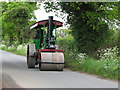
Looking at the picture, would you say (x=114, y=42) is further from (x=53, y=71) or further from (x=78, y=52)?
(x=53, y=71)

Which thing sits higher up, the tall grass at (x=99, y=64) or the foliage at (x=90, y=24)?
the foliage at (x=90, y=24)

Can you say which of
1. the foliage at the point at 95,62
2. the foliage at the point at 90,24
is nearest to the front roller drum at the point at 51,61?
the foliage at the point at 95,62

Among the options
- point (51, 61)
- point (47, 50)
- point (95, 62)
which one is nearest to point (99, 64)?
point (95, 62)

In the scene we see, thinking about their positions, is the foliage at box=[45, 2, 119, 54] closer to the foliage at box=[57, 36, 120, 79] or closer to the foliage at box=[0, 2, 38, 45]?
the foliage at box=[57, 36, 120, 79]

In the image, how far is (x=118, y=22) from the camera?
18.9 metres

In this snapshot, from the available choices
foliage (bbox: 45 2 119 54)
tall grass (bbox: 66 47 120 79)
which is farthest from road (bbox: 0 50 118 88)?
foliage (bbox: 45 2 119 54)

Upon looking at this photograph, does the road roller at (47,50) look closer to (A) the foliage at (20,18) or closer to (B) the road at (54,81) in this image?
(B) the road at (54,81)

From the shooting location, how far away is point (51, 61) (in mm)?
15227

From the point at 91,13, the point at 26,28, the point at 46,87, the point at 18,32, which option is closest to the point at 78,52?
the point at 91,13

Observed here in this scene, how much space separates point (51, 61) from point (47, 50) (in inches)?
34.9

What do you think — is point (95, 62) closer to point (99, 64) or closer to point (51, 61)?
point (99, 64)

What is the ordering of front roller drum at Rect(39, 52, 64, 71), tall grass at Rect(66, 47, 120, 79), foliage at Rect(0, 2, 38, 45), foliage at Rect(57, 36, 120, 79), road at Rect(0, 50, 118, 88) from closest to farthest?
road at Rect(0, 50, 118, 88) → tall grass at Rect(66, 47, 120, 79) → foliage at Rect(57, 36, 120, 79) → front roller drum at Rect(39, 52, 64, 71) → foliage at Rect(0, 2, 38, 45)

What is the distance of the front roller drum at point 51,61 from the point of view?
598 inches

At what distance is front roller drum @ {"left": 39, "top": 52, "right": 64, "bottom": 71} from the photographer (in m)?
15.2
